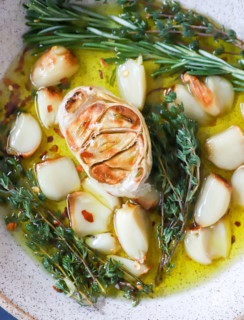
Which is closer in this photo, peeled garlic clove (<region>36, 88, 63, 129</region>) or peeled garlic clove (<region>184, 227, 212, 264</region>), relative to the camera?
peeled garlic clove (<region>184, 227, 212, 264</region>)

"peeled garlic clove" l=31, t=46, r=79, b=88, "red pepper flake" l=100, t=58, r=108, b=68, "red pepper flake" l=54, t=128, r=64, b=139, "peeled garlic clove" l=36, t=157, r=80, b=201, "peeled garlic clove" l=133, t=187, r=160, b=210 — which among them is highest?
"peeled garlic clove" l=31, t=46, r=79, b=88

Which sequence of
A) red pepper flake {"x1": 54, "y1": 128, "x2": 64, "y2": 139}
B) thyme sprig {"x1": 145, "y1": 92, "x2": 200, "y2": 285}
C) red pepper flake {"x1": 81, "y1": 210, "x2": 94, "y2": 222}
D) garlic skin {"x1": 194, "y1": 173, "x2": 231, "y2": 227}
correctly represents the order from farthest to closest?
red pepper flake {"x1": 54, "y1": 128, "x2": 64, "y2": 139} → red pepper flake {"x1": 81, "y1": 210, "x2": 94, "y2": 222} → garlic skin {"x1": 194, "y1": 173, "x2": 231, "y2": 227} → thyme sprig {"x1": 145, "y1": 92, "x2": 200, "y2": 285}

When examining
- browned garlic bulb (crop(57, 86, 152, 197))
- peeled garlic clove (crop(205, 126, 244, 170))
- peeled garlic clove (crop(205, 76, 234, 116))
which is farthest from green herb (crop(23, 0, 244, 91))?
browned garlic bulb (crop(57, 86, 152, 197))

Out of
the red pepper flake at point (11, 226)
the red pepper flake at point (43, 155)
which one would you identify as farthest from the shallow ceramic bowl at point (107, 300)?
the red pepper flake at point (43, 155)

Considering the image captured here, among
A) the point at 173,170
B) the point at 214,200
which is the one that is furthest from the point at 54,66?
the point at 214,200

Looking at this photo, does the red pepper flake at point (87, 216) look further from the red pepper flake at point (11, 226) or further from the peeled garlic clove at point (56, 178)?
the red pepper flake at point (11, 226)

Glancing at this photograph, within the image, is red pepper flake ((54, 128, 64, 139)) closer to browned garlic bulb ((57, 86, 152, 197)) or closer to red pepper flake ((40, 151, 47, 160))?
red pepper flake ((40, 151, 47, 160))

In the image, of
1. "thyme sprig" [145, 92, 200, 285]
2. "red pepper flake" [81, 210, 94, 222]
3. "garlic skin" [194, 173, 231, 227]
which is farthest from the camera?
"red pepper flake" [81, 210, 94, 222]
